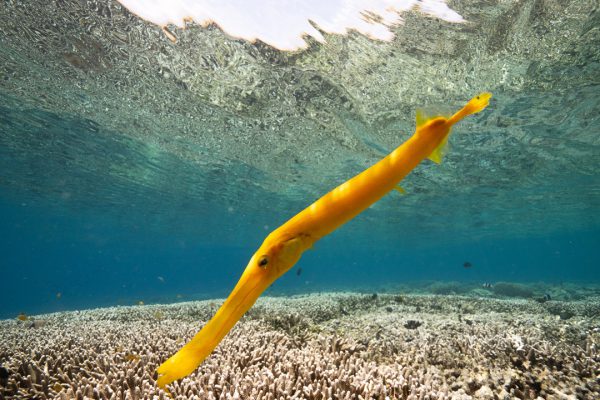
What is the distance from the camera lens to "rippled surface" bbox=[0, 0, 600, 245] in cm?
1237

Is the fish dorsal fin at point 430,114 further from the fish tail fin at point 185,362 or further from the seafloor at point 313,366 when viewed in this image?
the seafloor at point 313,366

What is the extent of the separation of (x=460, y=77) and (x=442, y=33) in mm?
3394

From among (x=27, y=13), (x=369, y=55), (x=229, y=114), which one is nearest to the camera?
(x=27, y=13)

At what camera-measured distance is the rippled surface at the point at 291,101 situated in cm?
1237

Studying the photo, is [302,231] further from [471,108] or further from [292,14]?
[292,14]

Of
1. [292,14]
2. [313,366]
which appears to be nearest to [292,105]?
[292,14]

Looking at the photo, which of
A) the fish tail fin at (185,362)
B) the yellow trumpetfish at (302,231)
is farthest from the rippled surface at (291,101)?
the fish tail fin at (185,362)

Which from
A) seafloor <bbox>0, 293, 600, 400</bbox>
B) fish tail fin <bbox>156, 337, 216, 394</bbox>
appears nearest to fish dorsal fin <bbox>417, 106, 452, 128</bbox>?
fish tail fin <bbox>156, 337, 216, 394</bbox>

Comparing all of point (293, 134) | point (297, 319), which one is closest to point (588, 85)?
point (293, 134)

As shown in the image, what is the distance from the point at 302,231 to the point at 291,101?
663 inches

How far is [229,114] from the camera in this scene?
62.8 ft

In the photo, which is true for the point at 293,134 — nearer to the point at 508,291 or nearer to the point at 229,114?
the point at 229,114

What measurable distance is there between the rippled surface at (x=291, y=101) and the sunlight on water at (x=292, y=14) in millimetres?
528

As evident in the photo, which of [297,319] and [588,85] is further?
[588,85]
